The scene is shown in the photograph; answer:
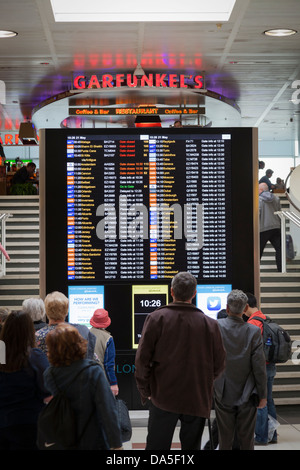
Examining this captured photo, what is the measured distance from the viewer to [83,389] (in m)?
3.68

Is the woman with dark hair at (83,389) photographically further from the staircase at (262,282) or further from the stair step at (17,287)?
the stair step at (17,287)

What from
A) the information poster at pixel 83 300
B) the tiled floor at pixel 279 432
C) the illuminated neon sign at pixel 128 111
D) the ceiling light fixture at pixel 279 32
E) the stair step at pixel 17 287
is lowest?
the tiled floor at pixel 279 432

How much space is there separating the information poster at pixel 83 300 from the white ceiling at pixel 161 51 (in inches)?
217

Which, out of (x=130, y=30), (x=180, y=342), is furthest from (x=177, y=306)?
(x=130, y=30)

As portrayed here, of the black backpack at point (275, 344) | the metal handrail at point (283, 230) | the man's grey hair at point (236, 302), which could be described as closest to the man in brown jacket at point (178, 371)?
the man's grey hair at point (236, 302)

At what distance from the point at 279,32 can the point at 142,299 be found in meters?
7.22

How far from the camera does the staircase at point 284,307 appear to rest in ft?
31.9

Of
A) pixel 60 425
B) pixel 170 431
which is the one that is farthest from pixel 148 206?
pixel 60 425

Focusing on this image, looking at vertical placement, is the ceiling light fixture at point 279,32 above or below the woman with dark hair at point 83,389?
above

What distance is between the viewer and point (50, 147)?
21.1ft

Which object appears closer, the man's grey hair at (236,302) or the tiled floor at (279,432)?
the man's grey hair at (236,302)
